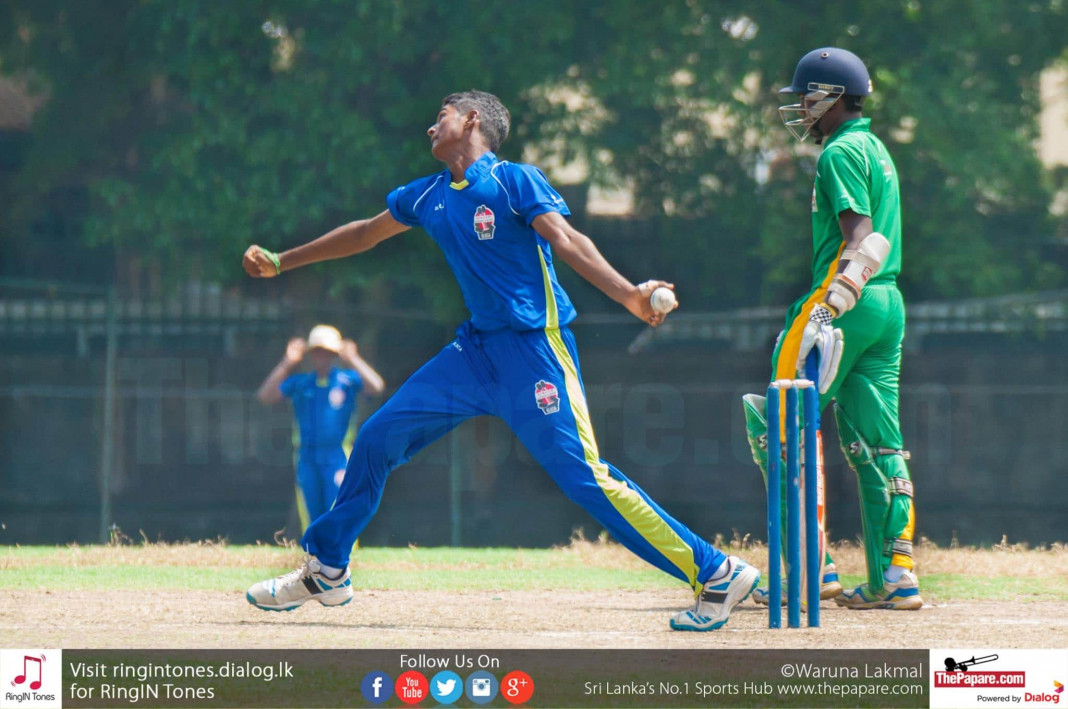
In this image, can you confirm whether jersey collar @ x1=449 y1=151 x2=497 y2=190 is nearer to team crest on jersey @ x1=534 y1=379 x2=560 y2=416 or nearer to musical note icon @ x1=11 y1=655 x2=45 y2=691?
team crest on jersey @ x1=534 y1=379 x2=560 y2=416

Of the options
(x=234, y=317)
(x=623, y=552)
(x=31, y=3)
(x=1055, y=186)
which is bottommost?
(x=623, y=552)

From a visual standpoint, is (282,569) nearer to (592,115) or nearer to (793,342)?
(793,342)

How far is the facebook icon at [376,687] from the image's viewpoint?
4.32 m

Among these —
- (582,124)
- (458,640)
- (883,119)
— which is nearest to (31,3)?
(582,124)

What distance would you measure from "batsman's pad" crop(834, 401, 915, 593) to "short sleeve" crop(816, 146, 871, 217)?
97cm

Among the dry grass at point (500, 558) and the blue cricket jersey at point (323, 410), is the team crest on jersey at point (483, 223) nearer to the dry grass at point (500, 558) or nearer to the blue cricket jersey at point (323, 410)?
the dry grass at point (500, 558)

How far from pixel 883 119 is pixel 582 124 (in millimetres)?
3359

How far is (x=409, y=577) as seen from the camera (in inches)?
314

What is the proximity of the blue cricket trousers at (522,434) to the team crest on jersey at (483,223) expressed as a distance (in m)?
0.37

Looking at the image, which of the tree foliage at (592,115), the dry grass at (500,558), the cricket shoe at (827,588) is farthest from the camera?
the tree foliage at (592,115)

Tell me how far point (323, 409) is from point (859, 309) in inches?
218

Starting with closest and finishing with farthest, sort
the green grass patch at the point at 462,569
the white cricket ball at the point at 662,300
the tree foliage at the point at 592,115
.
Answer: the white cricket ball at the point at 662,300 < the green grass patch at the point at 462,569 < the tree foliage at the point at 592,115

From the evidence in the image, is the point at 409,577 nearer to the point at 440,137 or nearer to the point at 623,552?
the point at 623,552

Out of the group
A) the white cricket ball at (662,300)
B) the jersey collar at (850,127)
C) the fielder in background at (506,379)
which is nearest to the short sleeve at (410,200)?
the fielder in background at (506,379)
